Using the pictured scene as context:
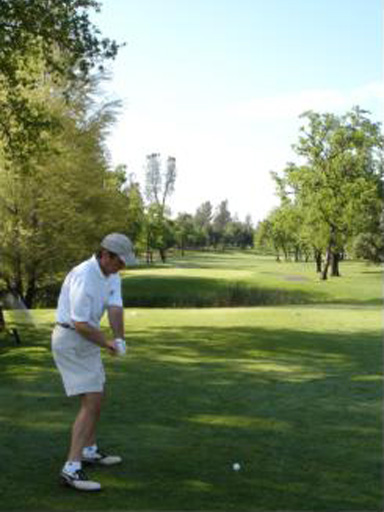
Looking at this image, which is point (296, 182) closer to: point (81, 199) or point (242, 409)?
point (81, 199)

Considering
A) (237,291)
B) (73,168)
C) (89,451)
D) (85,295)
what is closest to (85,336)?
(85,295)

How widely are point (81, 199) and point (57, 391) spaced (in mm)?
24159

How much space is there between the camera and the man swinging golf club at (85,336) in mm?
6031

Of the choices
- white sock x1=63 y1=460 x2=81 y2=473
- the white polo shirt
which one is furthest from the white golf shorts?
white sock x1=63 y1=460 x2=81 y2=473

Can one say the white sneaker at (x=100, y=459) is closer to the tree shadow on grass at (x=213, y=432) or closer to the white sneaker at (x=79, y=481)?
the tree shadow on grass at (x=213, y=432)

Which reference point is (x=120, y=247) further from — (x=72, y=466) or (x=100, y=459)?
(x=100, y=459)

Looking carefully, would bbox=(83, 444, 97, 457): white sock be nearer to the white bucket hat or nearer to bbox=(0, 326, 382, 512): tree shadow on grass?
bbox=(0, 326, 382, 512): tree shadow on grass

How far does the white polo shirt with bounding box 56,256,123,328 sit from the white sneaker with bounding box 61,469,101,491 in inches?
52.0

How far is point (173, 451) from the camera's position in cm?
711

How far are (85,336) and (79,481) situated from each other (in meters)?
1.27

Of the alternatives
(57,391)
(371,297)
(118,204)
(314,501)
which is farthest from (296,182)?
(314,501)

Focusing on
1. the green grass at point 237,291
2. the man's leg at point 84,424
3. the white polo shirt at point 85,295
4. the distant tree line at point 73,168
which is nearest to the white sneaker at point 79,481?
the man's leg at point 84,424

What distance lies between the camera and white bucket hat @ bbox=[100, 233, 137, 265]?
611cm

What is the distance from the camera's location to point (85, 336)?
19.8 ft
